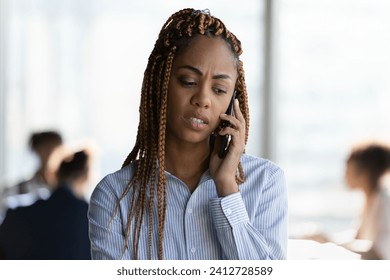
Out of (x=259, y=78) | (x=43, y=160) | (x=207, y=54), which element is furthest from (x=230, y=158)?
(x=259, y=78)

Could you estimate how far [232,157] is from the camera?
3.79 ft

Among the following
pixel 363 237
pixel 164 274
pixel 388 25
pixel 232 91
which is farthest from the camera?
pixel 388 25

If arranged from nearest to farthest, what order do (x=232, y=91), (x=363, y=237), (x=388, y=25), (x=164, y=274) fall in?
1. (x=232, y=91)
2. (x=164, y=274)
3. (x=363, y=237)
4. (x=388, y=25)

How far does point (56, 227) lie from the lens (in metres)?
2.68

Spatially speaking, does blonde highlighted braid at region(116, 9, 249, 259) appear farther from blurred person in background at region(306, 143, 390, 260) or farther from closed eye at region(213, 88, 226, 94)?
blurred person in background at region(306, 143, 390, 260)

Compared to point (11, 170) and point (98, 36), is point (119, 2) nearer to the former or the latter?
point (98, 36)

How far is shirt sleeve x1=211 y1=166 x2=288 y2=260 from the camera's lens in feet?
3.59

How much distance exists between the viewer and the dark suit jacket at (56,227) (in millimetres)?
2672

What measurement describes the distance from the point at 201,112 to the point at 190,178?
123 mm

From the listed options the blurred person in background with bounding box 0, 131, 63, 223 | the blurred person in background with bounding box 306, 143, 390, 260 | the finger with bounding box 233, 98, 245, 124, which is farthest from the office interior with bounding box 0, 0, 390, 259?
the finger with bounding box 233, 98, 245, 124

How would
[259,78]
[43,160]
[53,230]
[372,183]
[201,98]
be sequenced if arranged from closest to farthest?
[201,98] → [53,230] → [372,183] → [43,160] → [259,78]

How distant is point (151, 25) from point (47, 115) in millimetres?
814

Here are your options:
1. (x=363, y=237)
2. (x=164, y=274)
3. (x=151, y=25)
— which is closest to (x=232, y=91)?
(x=164, y=274)

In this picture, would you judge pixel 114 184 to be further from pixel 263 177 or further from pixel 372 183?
pixel 372 183
